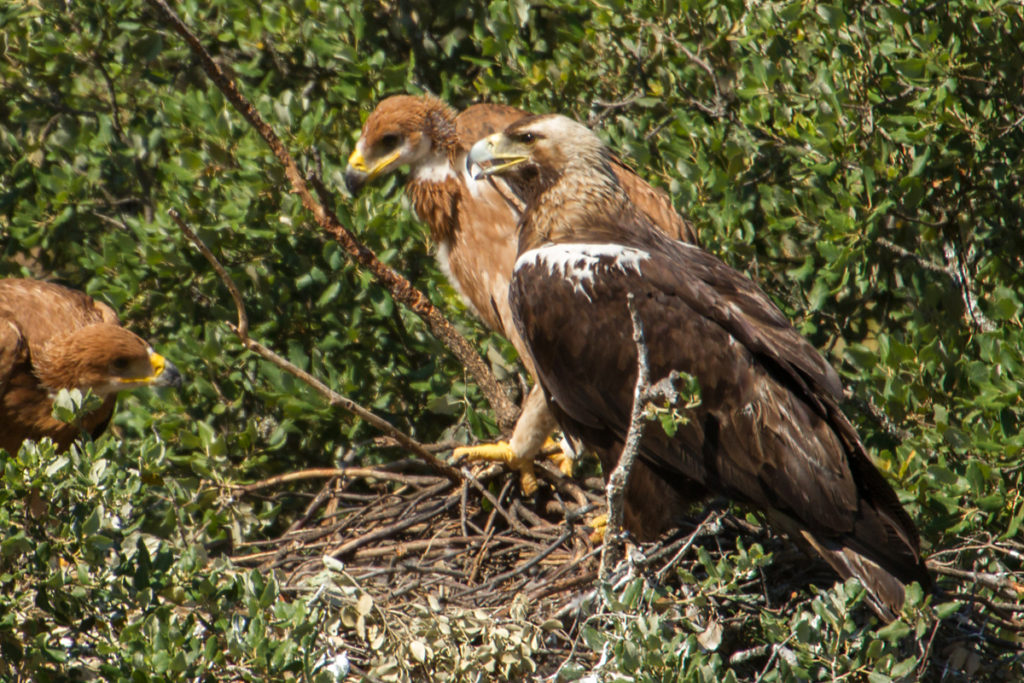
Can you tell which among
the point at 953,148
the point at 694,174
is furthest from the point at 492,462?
the point at 953,148

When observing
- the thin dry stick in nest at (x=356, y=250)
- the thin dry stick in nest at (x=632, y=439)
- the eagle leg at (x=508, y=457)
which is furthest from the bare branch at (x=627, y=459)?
the thin dry stick in nest at (x=356, y=250)

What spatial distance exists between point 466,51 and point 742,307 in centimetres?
214

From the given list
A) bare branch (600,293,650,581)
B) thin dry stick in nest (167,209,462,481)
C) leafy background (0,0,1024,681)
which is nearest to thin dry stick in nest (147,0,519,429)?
leafy background (0,0,1024,681)

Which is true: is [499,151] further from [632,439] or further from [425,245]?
[632,439]

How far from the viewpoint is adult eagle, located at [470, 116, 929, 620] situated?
369 cm

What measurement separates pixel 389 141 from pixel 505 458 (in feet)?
4.71

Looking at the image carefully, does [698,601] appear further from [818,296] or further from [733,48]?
[733,48]

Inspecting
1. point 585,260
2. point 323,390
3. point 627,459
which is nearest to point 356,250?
point 323,390

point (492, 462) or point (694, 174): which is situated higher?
point (694, 174)

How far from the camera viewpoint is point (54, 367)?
4676mm

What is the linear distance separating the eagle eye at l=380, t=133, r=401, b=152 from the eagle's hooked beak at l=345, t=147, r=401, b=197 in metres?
0.03

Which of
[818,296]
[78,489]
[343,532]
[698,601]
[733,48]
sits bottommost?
[343,532]

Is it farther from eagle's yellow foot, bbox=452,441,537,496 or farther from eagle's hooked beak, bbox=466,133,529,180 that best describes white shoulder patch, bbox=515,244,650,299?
eagle's yellow foot, bbox=452,441,537,496

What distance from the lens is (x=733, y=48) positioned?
489 centimetres
